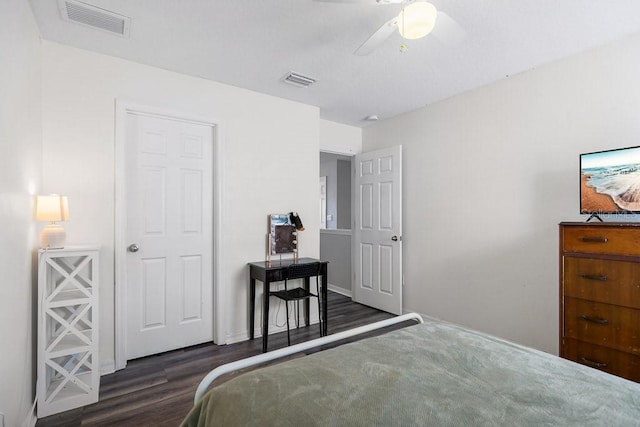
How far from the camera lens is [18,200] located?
1.69 meters

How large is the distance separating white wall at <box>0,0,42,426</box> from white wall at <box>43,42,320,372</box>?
237 mm

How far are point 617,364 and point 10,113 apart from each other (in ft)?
11.8

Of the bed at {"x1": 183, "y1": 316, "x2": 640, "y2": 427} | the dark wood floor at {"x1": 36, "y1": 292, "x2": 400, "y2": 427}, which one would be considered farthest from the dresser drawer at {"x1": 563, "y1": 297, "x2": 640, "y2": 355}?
the dark wood floor at {"x1": 36, "y1": 292, "x2": 400, "y2": 427}

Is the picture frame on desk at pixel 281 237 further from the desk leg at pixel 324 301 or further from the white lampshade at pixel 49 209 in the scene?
the white lampshade at pixel 49 209

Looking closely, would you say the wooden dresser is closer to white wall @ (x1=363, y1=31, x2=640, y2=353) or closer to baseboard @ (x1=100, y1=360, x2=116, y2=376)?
white wall @ (x1=363, y1=31, x2=640, y2=353)

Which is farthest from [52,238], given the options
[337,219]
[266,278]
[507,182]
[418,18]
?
[337,219]

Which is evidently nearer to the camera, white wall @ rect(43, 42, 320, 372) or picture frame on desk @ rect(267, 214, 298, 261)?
white wall @ rect(43, 42, 320, 372)

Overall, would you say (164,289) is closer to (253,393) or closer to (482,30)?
(253,393)

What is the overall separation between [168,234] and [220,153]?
0.90 m

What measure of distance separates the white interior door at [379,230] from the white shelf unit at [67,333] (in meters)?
3.02

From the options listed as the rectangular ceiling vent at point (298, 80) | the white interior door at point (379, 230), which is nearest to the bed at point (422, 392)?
the rectangular ceiling vent at point (298, 80)

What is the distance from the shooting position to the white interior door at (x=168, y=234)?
2.70 m

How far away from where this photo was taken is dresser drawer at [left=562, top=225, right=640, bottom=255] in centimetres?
184

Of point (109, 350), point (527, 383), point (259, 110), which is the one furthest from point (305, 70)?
point (109, 350)
